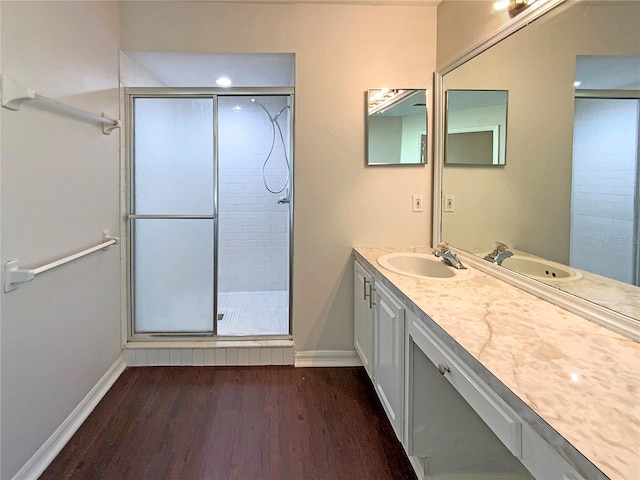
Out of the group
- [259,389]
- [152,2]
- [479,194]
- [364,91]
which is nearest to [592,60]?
[479,194]

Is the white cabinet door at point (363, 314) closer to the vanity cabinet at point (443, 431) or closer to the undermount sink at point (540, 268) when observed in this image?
the vanity cabinet at point (443, 431)

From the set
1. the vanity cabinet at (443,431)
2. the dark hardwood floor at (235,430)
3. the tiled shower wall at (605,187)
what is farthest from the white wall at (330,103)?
the tiled shower wall at (605,187)

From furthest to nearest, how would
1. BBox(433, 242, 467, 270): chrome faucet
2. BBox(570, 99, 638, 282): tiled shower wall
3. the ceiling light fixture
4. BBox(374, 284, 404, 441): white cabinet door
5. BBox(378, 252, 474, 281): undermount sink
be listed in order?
the ceiling light fixture
BBox(378, 252, 474, 281): undermount sink
BBox(433, 242, 467, 270): chrome faucet
BBox(374, 284, 404, 441): white cabinet door
BBox(570, 99, 638, 282): tiled shower wall

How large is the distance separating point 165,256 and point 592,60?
8.84 ft

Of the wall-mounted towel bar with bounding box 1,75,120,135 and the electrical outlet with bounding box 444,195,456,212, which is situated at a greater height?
the wall-mounted towel bar with bounding box 1,75,120,135

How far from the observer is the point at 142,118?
8.88 feet

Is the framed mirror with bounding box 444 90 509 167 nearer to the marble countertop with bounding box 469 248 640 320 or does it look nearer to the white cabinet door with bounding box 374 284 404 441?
the marble countertop with bounding box 469 248 640 320

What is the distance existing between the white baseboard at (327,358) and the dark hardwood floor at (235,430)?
0.37 feet

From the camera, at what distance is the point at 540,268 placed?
1620 millimetres

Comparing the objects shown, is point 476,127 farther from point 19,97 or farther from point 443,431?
point 19,97

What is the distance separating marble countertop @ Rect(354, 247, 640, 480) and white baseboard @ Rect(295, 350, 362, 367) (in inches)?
50.8

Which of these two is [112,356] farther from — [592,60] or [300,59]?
[592,60]

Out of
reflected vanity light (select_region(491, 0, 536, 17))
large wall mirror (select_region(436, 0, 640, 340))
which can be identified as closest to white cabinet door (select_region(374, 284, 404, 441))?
large wall mirror (select_region(436, 0, 640, 340))

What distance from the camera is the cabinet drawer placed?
879mm
